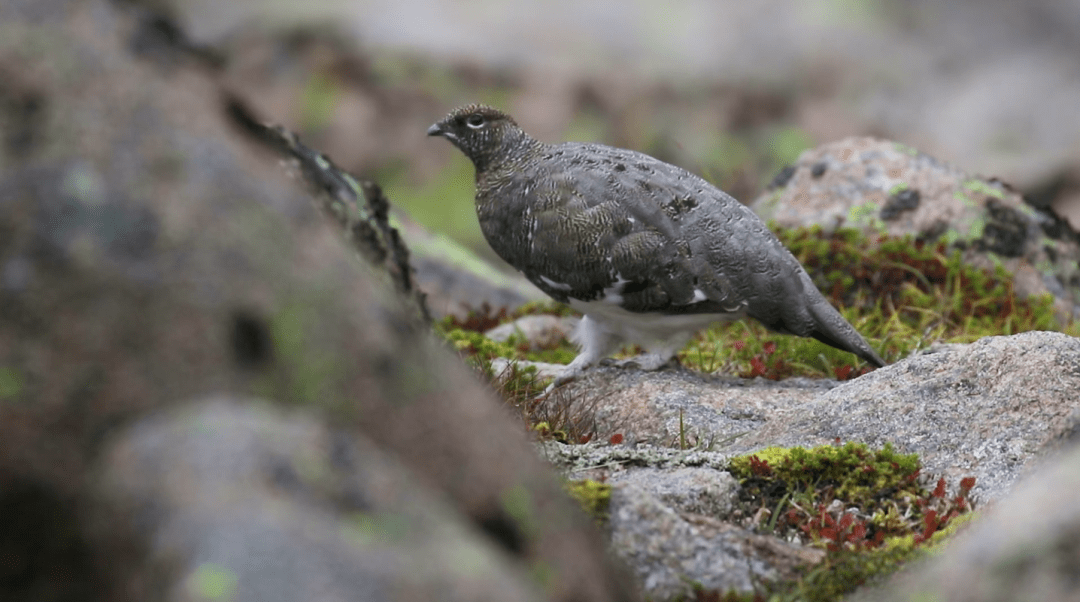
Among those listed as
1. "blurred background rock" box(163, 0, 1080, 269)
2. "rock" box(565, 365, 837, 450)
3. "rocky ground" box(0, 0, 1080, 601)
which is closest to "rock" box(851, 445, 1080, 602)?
"rocky ground" box(0, 0, 1080, 601)

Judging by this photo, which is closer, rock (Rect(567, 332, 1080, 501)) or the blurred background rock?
rock (Rect(567, 332, 1080, 501))

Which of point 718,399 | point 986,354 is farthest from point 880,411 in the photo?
point 718,399

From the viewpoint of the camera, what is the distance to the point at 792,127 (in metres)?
12.1

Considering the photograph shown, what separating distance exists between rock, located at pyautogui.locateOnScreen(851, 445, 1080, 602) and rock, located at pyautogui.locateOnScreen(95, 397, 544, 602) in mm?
760

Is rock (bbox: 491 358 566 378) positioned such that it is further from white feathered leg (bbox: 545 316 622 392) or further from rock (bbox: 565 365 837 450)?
rock (bbox: 565 365 837 450)

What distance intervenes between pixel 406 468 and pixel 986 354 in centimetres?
299

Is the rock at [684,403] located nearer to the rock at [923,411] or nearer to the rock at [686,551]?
the rock at [923,411]

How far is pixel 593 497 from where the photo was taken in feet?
9.02

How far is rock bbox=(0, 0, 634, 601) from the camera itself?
192 centimetres

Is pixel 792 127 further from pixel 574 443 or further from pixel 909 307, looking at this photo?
pixel 574 443

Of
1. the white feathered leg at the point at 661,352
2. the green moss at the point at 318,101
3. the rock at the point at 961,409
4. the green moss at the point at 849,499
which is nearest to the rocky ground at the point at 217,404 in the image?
the green moss at the point at 849,499

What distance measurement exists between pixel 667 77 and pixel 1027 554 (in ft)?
35.3

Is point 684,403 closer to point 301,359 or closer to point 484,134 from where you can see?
point 484,134

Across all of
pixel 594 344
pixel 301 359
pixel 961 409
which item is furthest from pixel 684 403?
pixel 301 359
